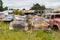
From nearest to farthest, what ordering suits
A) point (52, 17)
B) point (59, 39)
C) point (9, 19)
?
point (59, 39) < point (52, 17) < point (9, 19)

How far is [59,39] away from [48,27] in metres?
4.90

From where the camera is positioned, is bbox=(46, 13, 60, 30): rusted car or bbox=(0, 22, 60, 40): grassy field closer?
bbox=(0, 22, 60, 40): grassy field

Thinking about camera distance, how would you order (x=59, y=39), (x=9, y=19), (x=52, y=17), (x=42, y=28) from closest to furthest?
(x=59, y=39)
(x=42, y=28)
(x=52, y=17)
(x=9, y=19)

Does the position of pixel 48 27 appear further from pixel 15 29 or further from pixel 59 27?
pixel 15 29

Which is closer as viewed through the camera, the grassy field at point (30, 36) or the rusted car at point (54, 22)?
the grassy field at point (30, 36)

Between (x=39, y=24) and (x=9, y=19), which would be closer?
(x=39, y=24)

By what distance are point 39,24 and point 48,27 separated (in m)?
0.98

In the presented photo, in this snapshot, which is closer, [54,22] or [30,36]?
[30,36]

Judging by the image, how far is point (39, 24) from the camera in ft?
60.7

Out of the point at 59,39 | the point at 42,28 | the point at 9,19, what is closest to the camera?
the point at 59,39

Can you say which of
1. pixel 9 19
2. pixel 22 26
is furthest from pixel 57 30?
pixel 9 19

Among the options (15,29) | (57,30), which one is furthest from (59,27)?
(15,29)

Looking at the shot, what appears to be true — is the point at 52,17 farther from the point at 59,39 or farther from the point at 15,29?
the point at 59,39

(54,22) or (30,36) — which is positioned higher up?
(54,22)
